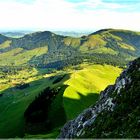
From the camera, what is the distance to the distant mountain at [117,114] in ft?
199

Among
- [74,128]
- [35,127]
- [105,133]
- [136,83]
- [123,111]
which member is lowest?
[35,127]

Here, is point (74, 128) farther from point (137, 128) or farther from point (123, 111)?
point (137, 128)

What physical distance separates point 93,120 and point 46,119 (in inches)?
4946

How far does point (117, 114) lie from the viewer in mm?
67250

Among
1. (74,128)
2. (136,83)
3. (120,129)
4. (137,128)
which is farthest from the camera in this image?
(74,128)

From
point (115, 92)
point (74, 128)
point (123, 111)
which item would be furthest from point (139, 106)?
point (74, 128)

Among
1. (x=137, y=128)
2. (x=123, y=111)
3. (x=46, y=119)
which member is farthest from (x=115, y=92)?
(x=46, y=119)

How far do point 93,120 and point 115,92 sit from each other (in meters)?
7.71

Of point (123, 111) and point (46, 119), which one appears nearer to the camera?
point (123, 111)

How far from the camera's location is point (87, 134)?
70938 mm

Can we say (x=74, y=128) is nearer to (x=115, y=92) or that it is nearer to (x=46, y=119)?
(x=115, y=92)

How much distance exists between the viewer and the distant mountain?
60.7 meters

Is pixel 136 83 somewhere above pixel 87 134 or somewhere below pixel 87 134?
above

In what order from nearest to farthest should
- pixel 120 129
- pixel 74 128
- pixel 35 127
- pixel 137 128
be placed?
pixel 137 128
pixel 120 129
pixel 74 128
pixel 35 127
